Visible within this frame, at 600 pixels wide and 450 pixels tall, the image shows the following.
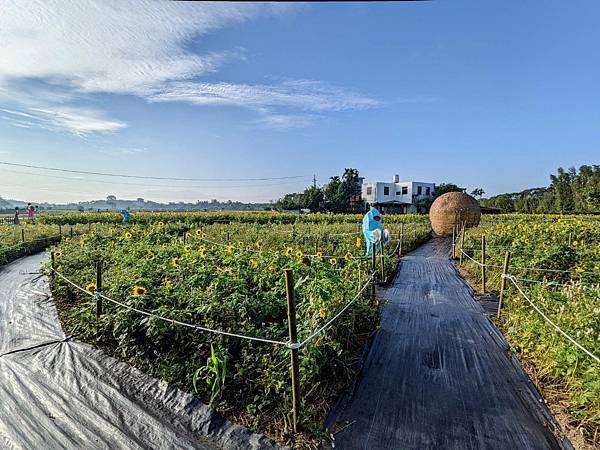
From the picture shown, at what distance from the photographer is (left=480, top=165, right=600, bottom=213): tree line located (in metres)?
30.8

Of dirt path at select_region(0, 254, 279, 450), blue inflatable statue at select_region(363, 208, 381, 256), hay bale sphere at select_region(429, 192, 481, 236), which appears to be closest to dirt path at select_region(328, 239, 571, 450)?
dirt path at select_region(0, 254, 279, 450)

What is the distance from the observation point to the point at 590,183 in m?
32.9

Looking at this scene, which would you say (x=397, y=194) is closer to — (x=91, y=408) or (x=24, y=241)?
(x=24, y=241)

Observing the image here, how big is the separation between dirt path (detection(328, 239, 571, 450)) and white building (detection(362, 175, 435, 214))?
41.7 meters

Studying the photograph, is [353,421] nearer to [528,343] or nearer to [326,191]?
[528,343]

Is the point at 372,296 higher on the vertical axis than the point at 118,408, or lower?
higher

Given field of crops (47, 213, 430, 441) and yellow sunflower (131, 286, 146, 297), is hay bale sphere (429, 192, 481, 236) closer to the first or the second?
field of crops (47, 213, 430, 441)

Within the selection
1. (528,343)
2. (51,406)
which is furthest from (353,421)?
(51,406)

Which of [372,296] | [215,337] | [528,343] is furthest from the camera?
[372,296]

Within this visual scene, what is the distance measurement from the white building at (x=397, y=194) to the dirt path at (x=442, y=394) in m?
41.7

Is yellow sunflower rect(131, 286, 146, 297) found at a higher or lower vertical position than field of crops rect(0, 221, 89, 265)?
higher

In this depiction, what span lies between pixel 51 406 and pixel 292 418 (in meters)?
2.07

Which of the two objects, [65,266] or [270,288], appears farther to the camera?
[65,266]

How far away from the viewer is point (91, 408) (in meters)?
Answer: 2.85
